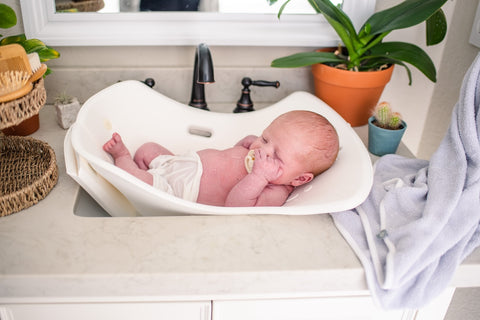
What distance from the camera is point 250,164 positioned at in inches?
43.4

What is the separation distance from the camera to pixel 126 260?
0.79 metres

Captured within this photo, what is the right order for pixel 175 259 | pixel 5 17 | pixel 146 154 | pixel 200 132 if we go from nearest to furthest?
1. pixel 175 259
2. pixel 5 17
3. pixel 146 154
4. pixel 200 132

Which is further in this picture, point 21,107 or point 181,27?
point 181,27

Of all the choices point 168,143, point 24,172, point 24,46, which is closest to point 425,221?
point 168,143

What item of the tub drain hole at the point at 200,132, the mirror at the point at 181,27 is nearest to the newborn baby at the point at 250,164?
the tub drain hole at the point at 200,132

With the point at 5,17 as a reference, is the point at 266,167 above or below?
below

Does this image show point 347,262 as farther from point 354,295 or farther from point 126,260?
point 126,260

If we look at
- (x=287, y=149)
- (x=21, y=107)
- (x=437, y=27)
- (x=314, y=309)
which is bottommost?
(x=314, y=309)

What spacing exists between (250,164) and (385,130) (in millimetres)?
374

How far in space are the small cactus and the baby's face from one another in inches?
10.9

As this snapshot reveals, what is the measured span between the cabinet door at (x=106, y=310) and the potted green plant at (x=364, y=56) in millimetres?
730

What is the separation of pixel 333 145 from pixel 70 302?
66cm

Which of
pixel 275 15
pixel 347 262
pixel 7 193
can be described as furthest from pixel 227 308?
pixel 275 15

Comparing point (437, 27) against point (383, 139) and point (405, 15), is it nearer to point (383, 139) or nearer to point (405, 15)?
point (405, 15)
